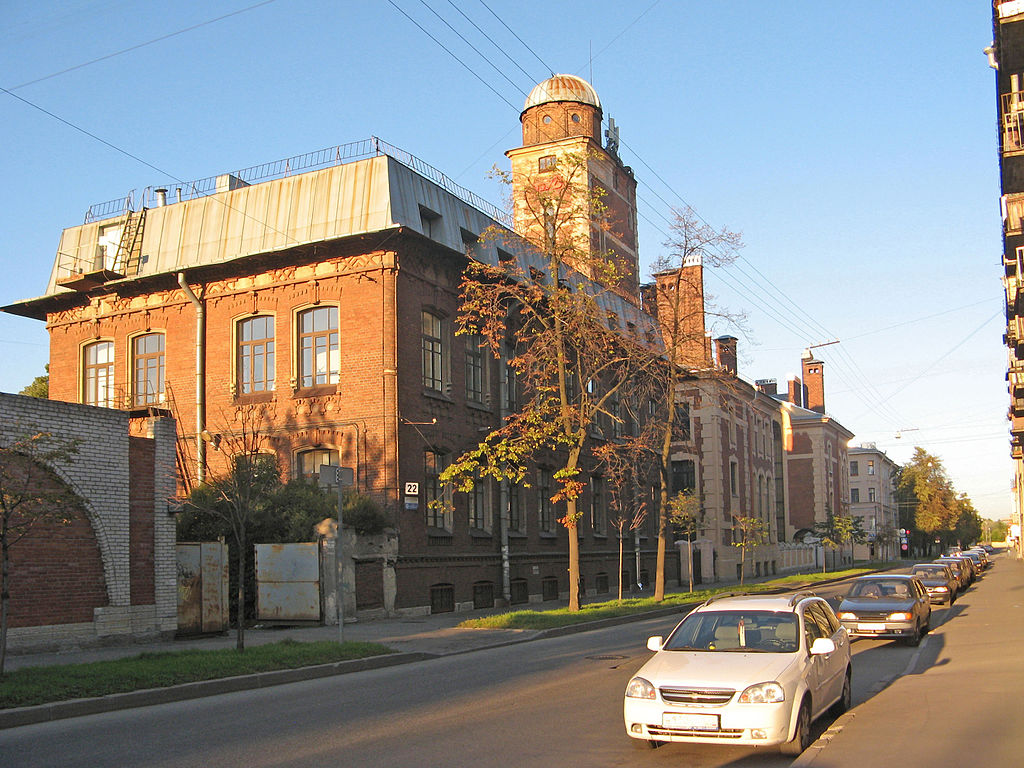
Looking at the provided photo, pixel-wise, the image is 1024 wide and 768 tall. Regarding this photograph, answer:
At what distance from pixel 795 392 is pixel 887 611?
3231 inches

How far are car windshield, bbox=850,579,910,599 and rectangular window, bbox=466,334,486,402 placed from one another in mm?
14270

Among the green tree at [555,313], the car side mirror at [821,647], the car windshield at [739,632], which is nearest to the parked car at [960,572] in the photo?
the green tree at [555,313]

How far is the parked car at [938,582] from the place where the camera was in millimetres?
30750

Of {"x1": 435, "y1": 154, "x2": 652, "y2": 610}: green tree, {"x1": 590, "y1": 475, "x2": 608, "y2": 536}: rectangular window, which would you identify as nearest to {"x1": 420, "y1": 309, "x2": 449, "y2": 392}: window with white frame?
{"x1": 435, "y1": 154, "x2": 652, "y2": 610}: green tree

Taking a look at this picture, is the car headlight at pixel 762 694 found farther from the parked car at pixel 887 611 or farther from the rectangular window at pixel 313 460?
the rectangular window at pixel 313 460

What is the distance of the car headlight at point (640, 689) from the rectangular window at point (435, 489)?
19.2 m

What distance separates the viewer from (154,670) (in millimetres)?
13281

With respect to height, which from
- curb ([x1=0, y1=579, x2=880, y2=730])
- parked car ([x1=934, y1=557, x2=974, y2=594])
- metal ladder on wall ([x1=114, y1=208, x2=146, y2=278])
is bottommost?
parked car ([x1=934, y1=557, x2=974, y2=594])

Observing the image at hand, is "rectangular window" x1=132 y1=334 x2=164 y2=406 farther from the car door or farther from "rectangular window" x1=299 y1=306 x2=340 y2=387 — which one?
the car door

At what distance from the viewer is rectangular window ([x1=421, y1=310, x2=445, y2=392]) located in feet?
95.5

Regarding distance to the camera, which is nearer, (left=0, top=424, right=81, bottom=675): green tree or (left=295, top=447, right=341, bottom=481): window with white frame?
(left=0, top=424, right=81, bottom=675): green tree

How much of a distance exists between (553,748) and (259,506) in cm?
1601

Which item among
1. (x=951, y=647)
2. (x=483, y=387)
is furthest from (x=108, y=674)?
(x=483, y=387)

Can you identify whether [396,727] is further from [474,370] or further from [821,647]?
[474,370]
